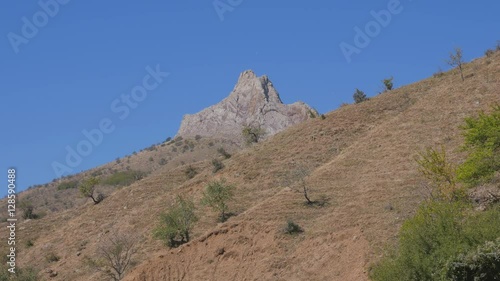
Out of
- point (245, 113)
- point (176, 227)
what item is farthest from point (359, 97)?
point (245, 113)

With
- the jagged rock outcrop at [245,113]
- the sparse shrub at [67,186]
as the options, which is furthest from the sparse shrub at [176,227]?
the jagged rock outcrop at [245,113]

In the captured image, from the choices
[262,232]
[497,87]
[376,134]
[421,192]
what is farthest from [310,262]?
[497,87]

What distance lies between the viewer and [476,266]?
21219 millimetres

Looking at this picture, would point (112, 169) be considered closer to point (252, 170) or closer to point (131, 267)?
point (252, 170)

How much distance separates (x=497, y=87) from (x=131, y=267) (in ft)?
111

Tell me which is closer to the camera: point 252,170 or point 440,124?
point 440,124

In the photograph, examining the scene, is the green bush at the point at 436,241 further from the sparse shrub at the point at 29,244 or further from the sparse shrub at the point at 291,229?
the sparse shrub at the point at 29,244

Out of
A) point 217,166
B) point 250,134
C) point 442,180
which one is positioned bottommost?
point 442,180

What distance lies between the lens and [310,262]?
31750 millimetres

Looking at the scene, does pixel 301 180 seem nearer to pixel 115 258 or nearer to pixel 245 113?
pixel 115 258

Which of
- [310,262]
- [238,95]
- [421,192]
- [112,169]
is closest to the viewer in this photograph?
[310,262]

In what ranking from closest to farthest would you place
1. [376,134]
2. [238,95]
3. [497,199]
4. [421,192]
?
[497,199], [421,192], [376,134], [238,95]

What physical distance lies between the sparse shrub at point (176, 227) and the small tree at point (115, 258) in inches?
97.0

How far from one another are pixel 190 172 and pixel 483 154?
120 ft
